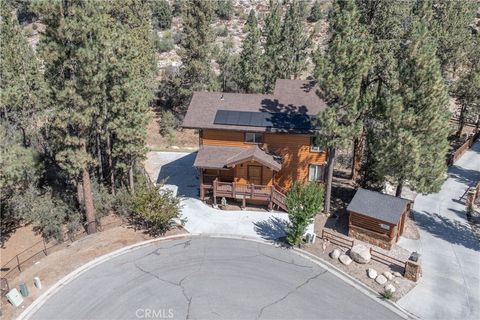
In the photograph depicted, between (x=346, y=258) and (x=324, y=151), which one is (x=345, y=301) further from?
(x=324, y=151)

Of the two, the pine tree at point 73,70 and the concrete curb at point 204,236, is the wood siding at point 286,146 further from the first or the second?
the pine tree at point 73,70

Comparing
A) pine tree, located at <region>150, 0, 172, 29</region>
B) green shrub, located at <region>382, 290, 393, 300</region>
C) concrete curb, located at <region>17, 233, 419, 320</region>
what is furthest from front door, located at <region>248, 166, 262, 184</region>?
pine tree, located at <region>150, 0, 172, 29</region>

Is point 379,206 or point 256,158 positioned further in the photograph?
point 256,158

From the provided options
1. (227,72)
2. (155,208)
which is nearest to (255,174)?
(155,208)

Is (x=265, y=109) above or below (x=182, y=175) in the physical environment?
above

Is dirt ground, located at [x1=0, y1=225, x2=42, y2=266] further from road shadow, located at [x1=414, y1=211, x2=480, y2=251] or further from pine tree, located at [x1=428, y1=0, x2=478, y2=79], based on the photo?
pine tree, located at [x1=428, y1=0, x2=478, y2=79]

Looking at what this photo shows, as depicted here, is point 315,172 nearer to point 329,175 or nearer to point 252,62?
point 329,175

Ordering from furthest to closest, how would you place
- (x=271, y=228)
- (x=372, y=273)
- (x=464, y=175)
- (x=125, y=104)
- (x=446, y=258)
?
(x=464, y=175)
(x=271, y=228)
(x=125, y=104)
(x=446, y=258)
(x=372, y=273)

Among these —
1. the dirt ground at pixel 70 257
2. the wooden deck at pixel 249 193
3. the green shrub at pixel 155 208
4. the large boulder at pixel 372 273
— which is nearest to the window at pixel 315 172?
the wooden deck at pixel 249 193
